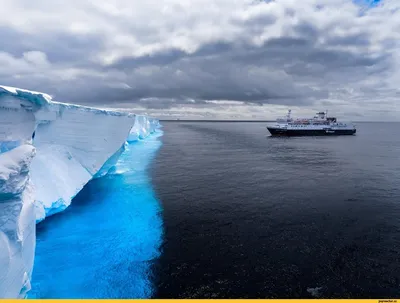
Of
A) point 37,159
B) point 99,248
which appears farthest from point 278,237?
point 37,159

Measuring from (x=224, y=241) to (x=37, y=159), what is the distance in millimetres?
10908

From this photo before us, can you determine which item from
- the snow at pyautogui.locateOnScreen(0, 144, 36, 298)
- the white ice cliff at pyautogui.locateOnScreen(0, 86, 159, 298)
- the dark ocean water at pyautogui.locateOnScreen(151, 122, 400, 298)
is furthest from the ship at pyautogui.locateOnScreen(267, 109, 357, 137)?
the snow at pyautogui.locateOnScreen(0, 144, 36, 298)

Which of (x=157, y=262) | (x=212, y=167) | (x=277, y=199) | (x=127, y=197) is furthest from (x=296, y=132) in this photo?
(x=157, y=262)

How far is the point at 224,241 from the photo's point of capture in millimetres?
11727

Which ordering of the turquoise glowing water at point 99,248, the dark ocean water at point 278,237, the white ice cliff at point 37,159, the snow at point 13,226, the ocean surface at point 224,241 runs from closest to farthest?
the snow at point 13,226 → the white ice cliff at point 37,159 → the turquoise glowing water at point 99,248 → the ocean surface at point 224,241 → the dark ocean water at point 278,237

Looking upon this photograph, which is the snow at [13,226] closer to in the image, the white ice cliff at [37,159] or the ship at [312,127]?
the white ice cliff at [37,159]

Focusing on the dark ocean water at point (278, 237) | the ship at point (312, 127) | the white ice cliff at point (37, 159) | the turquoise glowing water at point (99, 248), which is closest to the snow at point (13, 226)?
the white ice cliff at point (37, 159)

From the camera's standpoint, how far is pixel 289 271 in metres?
9.49

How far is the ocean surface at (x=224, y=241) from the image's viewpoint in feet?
28.3

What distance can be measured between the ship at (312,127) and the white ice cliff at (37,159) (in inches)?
2439

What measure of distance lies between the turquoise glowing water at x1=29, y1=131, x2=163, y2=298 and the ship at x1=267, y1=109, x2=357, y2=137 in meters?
63.2

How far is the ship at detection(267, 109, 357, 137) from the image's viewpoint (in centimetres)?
7288

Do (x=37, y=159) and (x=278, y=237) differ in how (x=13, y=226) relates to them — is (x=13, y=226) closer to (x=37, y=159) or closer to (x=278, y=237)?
(x=37, y=159)

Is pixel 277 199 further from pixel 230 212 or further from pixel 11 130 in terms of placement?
pixel 11 130
